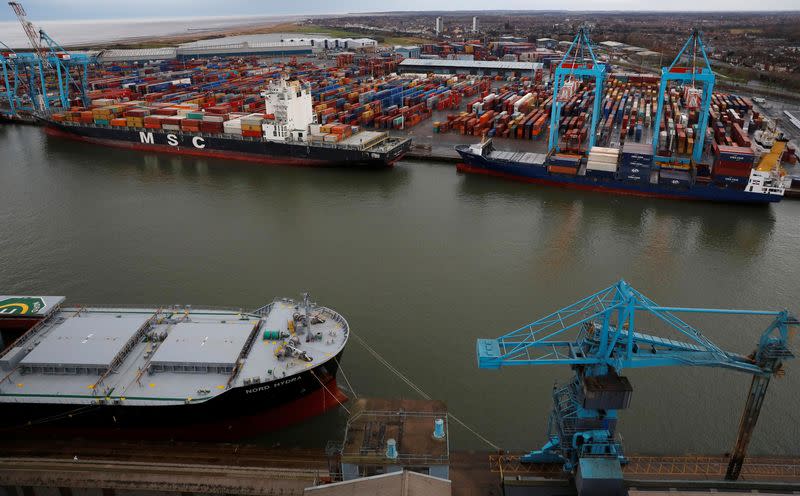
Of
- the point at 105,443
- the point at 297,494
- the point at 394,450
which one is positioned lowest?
the point at 105,443

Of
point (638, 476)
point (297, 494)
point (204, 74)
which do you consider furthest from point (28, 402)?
point (204, 74)

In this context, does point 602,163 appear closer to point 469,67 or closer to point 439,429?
point 439,429

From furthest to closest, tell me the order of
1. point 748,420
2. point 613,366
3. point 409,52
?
point 409,52
point 748,420
point 613,366

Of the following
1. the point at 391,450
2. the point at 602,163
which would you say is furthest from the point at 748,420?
the point at 602,163

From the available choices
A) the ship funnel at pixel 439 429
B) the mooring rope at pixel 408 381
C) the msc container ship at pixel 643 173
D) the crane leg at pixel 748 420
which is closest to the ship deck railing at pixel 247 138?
the msc container ship at pixel 643 173

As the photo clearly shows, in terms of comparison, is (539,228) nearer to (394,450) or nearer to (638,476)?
(638,476)

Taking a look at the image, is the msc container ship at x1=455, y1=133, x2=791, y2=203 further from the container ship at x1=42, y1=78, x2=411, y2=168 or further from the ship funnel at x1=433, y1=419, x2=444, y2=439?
the ship funnel at x1=433, y1=419, x2=444, y2=439
